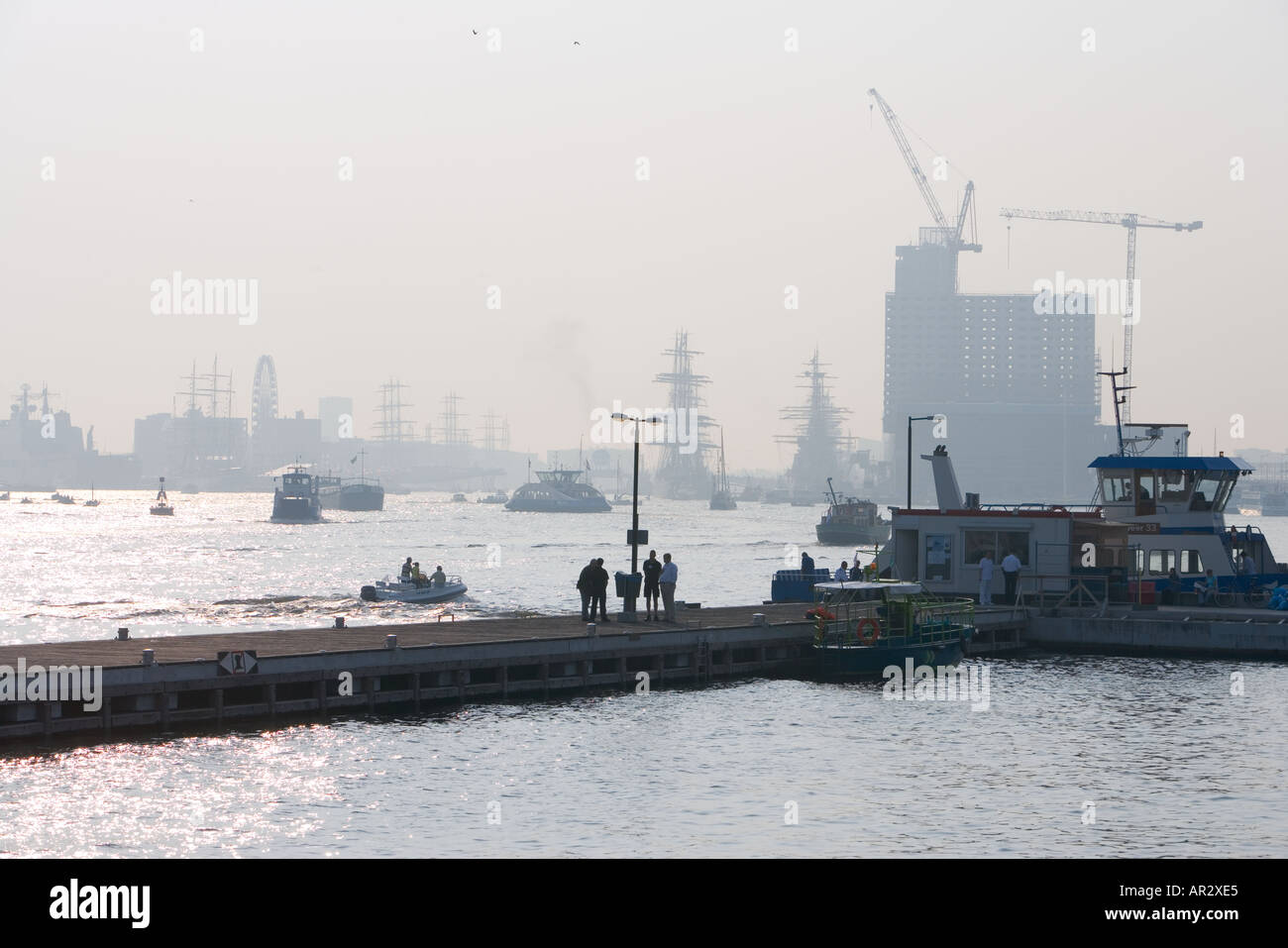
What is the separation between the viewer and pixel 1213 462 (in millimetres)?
58781

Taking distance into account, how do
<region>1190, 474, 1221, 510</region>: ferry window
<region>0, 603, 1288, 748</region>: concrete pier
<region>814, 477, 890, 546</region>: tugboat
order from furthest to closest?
<region>814, 477, 890, 546</region>: tugboat < <region>1190, 474, 1221, 510</region>: ferry window < <region>0, 603, 1288, 748</region>: concrete pier

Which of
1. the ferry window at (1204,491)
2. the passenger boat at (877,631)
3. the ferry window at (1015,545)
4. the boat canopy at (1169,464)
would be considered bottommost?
the passenger boat at (877,631)

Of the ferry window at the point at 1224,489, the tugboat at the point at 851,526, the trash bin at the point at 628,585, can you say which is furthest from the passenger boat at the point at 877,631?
the tugboat at the point at 851,526

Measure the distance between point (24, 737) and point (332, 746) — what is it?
625 cm

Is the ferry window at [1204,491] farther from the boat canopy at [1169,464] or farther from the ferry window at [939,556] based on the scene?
the ferry window at [939,556]

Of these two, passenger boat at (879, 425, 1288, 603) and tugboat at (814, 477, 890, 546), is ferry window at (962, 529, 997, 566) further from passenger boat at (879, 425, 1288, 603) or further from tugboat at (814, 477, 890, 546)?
tugboat at (814, 477, 890, 546)

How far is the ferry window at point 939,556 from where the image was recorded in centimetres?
5638

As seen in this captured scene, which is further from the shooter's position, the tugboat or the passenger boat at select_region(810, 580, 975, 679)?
the tugboat

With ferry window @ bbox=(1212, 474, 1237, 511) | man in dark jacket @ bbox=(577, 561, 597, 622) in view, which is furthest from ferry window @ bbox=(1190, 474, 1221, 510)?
man in dark jacket @ bbox=(577, 561, 597, 622)

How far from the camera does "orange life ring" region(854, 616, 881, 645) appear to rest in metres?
43.9

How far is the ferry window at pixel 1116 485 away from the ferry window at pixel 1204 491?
2.62 metres

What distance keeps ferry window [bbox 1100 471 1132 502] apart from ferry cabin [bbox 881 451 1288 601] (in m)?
0.09

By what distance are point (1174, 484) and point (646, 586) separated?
2559 centimetres

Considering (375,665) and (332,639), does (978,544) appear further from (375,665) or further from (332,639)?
(375,665)
